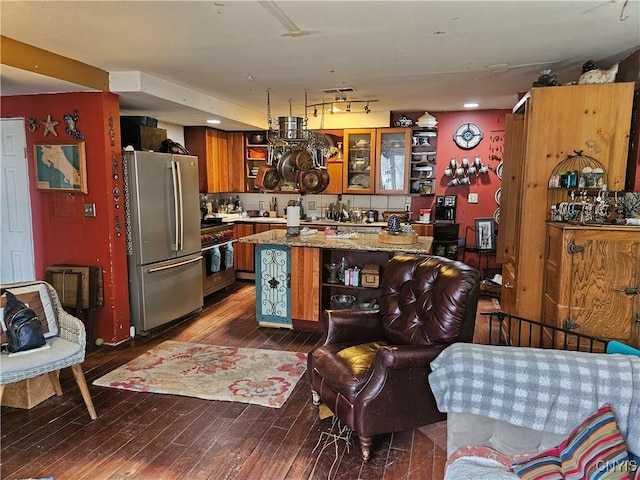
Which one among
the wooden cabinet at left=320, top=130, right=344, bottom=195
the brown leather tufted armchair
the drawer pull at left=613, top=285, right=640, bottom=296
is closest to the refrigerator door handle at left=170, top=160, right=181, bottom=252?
the brown leather tufted armchair

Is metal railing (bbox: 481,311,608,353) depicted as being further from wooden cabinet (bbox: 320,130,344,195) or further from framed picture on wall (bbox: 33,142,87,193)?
framed picture on wall (bbox: 33,142,87,193)

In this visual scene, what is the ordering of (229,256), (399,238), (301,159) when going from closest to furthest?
(399,238), (301,159), (229,256)

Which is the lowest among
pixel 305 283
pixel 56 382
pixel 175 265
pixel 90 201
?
pixel 56 382

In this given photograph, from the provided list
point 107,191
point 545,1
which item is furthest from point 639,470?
point 107,191

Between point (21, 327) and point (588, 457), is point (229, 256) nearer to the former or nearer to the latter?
point (21, 327)

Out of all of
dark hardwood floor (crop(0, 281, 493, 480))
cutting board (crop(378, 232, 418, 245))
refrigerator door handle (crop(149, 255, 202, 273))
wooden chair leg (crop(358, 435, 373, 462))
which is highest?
cutting board (crop(378, 232, 418, 245))

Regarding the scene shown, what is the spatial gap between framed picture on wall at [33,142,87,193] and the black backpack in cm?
142

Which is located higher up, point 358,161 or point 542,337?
point 358,161

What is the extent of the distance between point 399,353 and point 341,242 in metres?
1.96

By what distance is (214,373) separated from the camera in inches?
130

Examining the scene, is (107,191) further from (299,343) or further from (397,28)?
(397,28)

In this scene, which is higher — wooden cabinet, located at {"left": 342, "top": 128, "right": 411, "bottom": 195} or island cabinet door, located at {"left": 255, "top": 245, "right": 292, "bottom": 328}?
wooden cabinet, located at {"left": 342, "top": 128, "right": 411, "bottom": 195}

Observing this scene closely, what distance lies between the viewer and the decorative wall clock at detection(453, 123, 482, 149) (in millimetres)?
5922

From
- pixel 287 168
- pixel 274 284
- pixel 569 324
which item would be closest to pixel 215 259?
pixel 274 284
